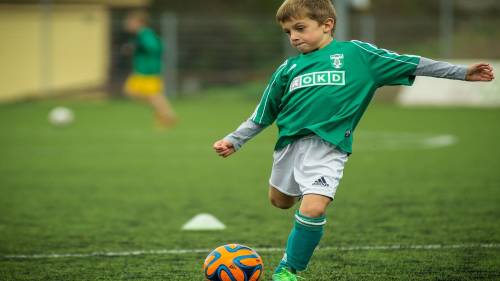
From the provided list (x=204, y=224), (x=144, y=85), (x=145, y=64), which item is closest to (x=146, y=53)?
(x=145, y=64)

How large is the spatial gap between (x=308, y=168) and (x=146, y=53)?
13.2 meters

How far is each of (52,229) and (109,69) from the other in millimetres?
20993

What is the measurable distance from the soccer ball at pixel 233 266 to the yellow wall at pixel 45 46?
21.8 m

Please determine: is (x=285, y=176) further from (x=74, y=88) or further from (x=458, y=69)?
(x=74, y=88)

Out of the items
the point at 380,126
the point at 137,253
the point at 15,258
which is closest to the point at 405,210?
the point at 137,253

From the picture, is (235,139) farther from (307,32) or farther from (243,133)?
(307,32)

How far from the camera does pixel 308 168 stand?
4582 millimetres

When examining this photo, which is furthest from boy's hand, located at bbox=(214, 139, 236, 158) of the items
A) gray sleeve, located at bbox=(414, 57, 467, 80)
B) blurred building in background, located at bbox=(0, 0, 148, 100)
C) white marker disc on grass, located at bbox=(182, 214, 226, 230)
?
blurred building in background, located at bbox=(0, 0, 148, 100)

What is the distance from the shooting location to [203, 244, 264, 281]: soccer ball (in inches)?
180

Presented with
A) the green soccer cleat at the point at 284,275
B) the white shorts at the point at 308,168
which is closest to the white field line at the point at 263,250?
the white shorts at the point at 308,168

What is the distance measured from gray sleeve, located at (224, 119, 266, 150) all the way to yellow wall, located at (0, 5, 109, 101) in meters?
21.6

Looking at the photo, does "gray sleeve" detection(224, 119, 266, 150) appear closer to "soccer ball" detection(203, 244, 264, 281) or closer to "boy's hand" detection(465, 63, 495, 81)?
"soccer ball" detection(203, 244, 264, 281)

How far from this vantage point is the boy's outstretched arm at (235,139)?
15.4ft

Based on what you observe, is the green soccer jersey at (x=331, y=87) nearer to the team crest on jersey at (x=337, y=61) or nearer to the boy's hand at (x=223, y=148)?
the team crest on jersey at (x=337, y=61)
